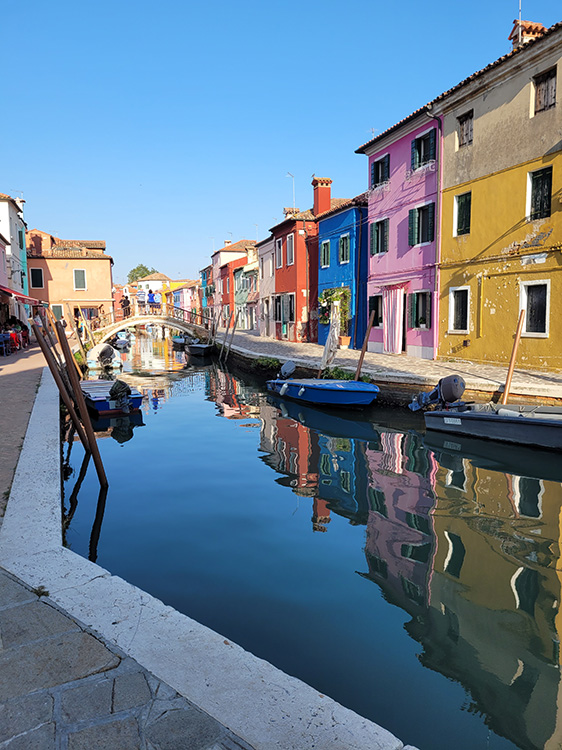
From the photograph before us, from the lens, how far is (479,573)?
17.6ft

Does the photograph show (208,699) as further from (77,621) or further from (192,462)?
(192,462)

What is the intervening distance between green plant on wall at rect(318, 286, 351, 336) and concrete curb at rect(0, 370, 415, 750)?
67.6 feet

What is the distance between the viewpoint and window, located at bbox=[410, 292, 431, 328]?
18.6 metres

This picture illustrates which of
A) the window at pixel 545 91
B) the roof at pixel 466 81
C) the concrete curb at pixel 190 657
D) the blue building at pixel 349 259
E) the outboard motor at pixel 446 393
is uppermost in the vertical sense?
the roof at pixel 466 81

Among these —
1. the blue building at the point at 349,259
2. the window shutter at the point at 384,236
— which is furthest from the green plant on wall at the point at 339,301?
the window shutter at the point at 384,236

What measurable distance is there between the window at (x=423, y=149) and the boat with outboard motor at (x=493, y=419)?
33.0 feet

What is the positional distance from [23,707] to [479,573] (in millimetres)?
4234

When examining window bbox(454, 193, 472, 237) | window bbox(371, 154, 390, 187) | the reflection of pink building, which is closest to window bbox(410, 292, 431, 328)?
window bbox(454, 193, 472, 237)

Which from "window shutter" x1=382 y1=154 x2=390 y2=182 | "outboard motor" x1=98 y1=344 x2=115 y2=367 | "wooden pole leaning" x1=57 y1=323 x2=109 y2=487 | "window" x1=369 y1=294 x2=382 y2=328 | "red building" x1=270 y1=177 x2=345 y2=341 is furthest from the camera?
"red building" x1=270 y1=177 x2=345 y2=341

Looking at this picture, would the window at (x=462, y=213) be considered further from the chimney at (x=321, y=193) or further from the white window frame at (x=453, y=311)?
the chimney at (x=321, y=193)

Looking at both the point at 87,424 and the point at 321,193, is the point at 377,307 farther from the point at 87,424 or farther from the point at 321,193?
the point at 87,424

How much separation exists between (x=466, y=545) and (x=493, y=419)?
468 centimetres

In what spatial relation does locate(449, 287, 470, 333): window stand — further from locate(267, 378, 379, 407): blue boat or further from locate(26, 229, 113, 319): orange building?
locate(26, 229, 113, 319): orange building

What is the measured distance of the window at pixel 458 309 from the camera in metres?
16.9
